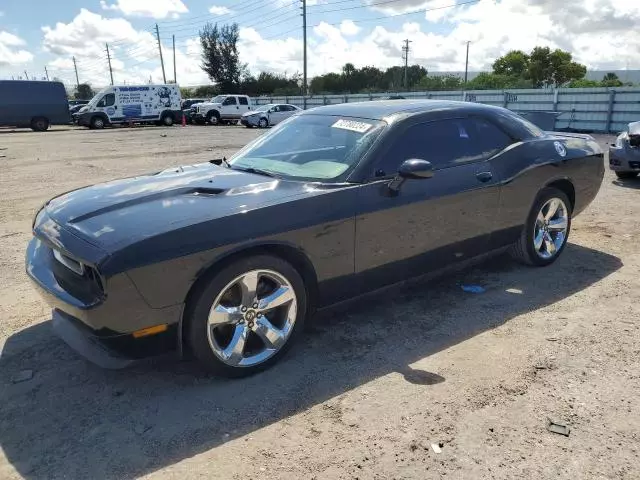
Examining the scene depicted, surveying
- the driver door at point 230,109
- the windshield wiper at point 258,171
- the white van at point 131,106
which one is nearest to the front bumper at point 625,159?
the windshield wiper at point 258,171

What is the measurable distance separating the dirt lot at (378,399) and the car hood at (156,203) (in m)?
0.90

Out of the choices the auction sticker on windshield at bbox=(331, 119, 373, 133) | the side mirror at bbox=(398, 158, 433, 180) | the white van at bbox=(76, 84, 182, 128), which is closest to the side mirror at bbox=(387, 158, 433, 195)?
the side mirror at bbox=(398, 158, 433, 180)

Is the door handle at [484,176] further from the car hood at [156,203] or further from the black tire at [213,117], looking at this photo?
the black tire at [213,117]

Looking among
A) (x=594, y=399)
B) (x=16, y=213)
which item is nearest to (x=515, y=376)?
(x=594, y=399)

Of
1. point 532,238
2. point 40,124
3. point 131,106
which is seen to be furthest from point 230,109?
point 532,238

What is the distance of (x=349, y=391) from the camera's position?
2916mm

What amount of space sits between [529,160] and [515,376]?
211 cm

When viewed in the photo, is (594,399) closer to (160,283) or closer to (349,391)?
(349,391)

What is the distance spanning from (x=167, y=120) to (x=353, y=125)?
99.8 feet

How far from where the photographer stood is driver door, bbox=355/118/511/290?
11.3 ft

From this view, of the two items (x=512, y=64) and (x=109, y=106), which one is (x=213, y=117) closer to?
(x=109, y=106)

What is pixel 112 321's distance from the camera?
2605mm

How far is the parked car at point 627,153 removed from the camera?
324 inches

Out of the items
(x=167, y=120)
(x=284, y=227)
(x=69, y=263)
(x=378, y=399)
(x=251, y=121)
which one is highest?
(x=284, y=227)
